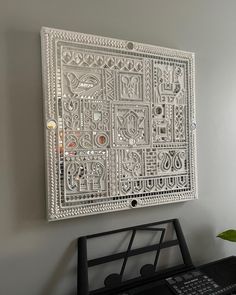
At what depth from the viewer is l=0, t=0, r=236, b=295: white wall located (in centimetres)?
91

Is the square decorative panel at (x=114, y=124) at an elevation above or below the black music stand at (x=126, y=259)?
above

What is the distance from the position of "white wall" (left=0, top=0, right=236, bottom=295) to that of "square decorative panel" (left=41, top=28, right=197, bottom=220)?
2.4 inches

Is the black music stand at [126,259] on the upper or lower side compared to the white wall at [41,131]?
lower

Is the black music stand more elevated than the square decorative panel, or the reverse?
the square decorative panel

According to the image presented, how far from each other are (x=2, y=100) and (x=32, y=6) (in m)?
0.36

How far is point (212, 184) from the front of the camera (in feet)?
4.46

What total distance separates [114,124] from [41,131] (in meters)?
0.29

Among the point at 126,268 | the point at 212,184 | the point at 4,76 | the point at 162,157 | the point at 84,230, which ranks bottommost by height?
the point at 126,268

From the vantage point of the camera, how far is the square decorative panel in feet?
3.11

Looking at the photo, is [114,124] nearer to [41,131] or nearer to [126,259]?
[41,131]

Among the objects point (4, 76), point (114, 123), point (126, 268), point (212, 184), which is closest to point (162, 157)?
point (114, 123)

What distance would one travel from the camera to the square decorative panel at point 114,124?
95 centimetres

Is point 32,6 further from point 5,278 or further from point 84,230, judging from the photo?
point 5,278

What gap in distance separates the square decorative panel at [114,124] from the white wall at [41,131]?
61 mm
